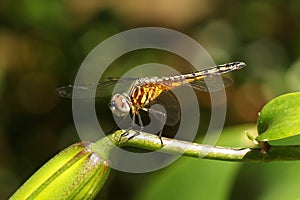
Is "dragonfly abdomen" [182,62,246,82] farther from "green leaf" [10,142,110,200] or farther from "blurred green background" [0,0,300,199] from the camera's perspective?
"blurred green background" [0,0,300,199]

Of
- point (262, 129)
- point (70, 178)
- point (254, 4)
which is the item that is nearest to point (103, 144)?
point (70, 178)

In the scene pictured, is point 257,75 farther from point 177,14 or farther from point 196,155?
point 196,155

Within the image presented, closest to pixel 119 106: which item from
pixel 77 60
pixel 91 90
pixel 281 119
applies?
pixel 91 90

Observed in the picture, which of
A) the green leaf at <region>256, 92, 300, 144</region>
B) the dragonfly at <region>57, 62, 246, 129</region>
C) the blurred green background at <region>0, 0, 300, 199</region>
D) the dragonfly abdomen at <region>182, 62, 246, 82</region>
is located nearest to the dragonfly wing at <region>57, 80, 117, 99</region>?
the dragonfly at <region>57, 62, 246, 129</region>

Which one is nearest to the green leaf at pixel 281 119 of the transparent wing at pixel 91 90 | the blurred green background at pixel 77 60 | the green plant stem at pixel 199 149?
the green plant stem at pixel 199 149

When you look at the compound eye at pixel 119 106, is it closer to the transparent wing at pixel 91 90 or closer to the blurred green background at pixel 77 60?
the transparent wing at pixel 91 90
